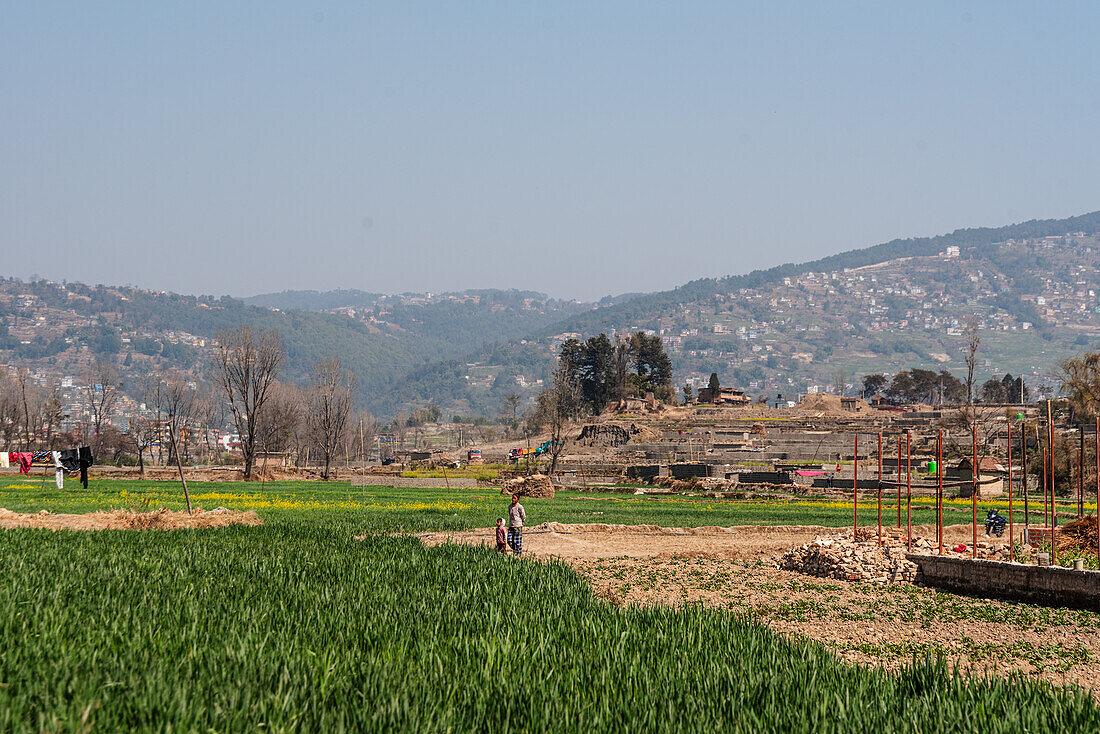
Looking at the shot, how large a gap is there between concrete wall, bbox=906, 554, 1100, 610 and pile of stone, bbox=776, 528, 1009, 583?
65 centimetres

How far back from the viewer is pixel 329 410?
9294 centimetres

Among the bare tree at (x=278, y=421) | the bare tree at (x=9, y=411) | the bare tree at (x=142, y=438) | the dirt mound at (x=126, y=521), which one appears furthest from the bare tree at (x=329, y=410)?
the dirt mound at (x=126, y=521)

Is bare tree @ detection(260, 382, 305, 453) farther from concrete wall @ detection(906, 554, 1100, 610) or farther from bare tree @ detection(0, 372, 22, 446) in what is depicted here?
concrete wall @ detection(906, 554, 1100, 610)

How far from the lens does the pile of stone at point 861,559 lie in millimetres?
21531

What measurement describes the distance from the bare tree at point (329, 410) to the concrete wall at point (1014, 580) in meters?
64.3

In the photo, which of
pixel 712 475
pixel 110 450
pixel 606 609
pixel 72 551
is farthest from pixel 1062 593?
pixel 110 450

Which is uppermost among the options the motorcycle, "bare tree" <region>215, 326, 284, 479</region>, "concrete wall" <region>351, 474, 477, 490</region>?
"bare tree" <region>215, 326, 284, 479</region>

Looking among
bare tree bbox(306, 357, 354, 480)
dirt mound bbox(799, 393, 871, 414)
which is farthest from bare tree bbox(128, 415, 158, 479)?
dirt mound bbox(799, 393, 871, 414)

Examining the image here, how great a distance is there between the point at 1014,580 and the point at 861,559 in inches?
150

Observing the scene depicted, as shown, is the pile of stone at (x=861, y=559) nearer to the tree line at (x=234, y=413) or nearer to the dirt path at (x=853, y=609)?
the dirt path at (x=853, y=609)

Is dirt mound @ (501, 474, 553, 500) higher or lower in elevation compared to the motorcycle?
lower

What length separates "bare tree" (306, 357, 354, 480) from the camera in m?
89.6

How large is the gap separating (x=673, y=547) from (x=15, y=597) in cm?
2026

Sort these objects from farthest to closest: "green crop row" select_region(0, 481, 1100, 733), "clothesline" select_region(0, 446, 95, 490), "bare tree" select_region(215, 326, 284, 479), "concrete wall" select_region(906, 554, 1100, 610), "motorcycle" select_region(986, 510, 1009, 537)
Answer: "bare tree" select_region(215, 326, 284, 479) → "motorcycle" select_region(986, 510, 1009, 537) → "clothesline" select_region(0, 446, 95, 490) → "concrete wall" select_region(906, 554, 1100, 610) → "green crop row" select_region(0, 481, 1100, 733)
